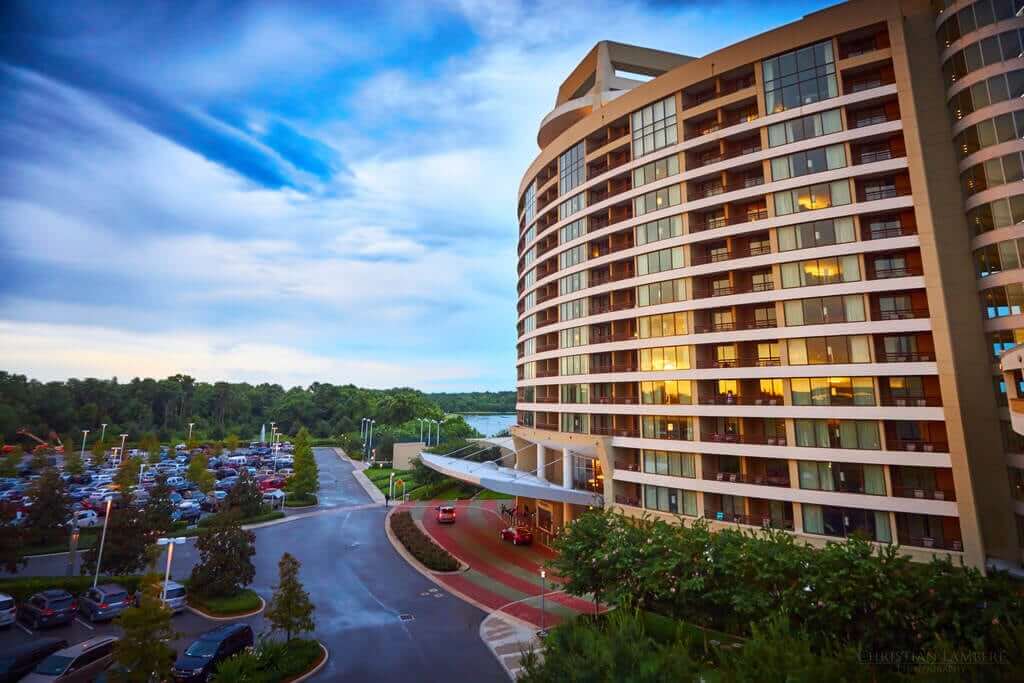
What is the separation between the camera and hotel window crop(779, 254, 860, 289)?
31.3 m

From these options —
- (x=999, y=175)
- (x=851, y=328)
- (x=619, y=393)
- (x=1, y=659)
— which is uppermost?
(x=999, y=175)

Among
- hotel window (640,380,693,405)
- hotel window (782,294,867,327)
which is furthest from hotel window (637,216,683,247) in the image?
hotel window (640,380,693,405)

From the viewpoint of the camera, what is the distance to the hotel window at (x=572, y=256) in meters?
46.7

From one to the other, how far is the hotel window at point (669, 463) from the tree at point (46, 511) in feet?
157

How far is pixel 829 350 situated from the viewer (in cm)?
3153

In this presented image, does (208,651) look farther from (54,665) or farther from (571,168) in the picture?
(571,168)

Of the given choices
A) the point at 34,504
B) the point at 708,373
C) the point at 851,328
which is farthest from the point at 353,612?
the point at 851,328

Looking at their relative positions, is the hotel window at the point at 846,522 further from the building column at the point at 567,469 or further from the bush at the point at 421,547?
the bush at the point at 421,547

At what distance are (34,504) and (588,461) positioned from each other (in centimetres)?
4658

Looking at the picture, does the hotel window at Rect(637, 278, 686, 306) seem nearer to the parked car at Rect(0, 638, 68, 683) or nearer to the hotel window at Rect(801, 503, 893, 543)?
the hotel window at Rect(801, 503, 893, 543)

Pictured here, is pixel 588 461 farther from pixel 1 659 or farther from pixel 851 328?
pixel 1 659

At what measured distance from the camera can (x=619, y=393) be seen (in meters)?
42.4

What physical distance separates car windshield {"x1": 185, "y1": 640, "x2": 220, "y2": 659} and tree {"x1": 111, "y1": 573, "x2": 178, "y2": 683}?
2966mm

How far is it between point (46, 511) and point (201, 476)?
71.1ft
